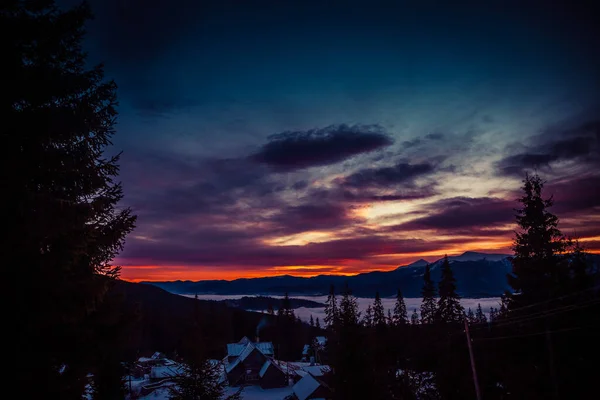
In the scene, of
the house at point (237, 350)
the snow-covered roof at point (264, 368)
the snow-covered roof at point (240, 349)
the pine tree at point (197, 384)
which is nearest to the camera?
the pine tree at point (197, 384)

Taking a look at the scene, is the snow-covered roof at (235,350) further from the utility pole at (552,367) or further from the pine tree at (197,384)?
the utility pole at (552,367)

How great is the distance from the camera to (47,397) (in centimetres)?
657

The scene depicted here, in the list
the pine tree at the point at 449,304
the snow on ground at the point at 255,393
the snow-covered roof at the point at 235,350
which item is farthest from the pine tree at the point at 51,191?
the snow-covered roof at the point at 235,350

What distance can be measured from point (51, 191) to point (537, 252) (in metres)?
22.3

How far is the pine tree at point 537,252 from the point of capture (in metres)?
19.2

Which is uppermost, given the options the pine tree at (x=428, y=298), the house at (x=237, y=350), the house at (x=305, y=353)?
the pine tree at (x=428, y=298)

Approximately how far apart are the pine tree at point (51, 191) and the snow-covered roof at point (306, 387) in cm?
3409

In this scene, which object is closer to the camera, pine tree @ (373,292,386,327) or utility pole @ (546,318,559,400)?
utility pole @ (546,318,559,400)

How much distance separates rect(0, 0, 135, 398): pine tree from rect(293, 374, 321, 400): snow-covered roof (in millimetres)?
34095

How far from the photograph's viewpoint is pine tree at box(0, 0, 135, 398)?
6.30 m

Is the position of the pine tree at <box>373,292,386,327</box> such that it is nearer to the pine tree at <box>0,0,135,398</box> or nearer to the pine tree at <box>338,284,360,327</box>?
the pine tree at <box>338,284,360,327</box>

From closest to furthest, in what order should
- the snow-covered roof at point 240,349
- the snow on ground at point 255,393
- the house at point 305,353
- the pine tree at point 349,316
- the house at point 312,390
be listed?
the pine tree at point 349,316 < the house at point 312,390 < the snow on ground at point 255,393 < the snow-covered roof at point 240,349 < the house at point 305,353

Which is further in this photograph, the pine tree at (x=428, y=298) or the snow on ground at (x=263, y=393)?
the pine tree at (x=428, y=298)

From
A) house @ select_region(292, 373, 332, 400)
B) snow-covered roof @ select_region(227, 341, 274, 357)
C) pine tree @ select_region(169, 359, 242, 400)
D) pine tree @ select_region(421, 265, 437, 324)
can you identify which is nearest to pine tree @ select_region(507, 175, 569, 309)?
pine tree @ select_region(169, 359, 242, 400)
